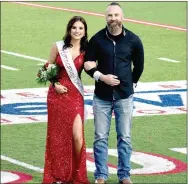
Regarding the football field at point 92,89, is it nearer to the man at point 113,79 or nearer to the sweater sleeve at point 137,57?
the man at point 113,79

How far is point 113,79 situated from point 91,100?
19.6ft

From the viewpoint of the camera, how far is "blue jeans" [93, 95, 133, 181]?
40.5ft

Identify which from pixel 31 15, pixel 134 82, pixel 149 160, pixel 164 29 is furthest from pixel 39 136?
pixel 31 15

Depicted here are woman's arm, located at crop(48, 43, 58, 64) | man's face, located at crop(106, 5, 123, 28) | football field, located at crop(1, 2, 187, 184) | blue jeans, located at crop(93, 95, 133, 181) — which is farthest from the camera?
football field, located at crop(1, 2, 187, 184)

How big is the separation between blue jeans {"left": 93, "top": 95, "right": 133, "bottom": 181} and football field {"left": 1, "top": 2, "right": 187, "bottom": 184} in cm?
31

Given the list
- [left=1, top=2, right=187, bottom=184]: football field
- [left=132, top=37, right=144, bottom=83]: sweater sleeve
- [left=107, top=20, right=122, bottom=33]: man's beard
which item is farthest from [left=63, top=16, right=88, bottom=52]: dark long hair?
[left=1, top=2, right=187, bottom=184]: football field

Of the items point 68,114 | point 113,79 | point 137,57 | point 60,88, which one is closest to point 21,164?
point 68,114

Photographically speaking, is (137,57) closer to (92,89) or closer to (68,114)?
(68,114)

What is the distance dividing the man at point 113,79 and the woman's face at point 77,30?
0.16m

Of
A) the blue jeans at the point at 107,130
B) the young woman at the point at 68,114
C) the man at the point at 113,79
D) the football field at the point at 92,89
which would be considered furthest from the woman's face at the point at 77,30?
the football field at the point at 92,89

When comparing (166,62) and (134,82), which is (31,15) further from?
(134,82)

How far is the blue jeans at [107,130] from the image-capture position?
40.5ft

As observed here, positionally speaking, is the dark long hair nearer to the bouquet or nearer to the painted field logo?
the bouquet

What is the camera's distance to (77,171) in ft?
41.0
